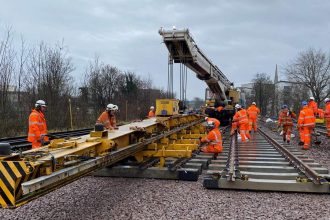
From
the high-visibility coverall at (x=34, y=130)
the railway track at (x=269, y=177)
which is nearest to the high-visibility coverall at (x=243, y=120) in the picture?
the railway track at (x=269, y=177)

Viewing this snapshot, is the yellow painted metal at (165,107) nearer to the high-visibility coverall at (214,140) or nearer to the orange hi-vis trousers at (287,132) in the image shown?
the high-visibility coverall at (214,140)

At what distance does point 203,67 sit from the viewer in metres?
13.5

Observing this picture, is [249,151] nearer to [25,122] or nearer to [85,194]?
[85,194]

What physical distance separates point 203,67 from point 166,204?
920 cm

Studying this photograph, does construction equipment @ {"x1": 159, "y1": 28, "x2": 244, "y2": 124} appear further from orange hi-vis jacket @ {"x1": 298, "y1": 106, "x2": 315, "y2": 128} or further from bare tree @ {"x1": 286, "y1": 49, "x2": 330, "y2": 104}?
bare tree @ {"x1": 286, "y1": 49, "x2": 330, "y2": 104}

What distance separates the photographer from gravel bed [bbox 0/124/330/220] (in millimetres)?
4594

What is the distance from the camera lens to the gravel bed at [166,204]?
4.59 m

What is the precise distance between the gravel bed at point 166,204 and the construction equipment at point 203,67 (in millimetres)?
5717

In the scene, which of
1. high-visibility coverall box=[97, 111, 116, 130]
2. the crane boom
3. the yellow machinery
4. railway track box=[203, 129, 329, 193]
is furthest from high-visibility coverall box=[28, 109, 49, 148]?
the crane boom

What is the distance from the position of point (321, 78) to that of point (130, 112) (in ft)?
125

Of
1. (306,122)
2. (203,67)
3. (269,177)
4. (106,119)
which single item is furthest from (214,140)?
(203,67)

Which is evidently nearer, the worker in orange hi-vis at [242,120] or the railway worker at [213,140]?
the railway worker at [213,140]

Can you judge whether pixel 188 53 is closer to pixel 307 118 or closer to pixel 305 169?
pixel 307 118

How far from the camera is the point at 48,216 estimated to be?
15.0ft
